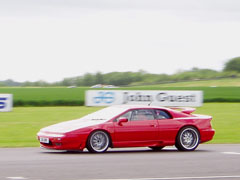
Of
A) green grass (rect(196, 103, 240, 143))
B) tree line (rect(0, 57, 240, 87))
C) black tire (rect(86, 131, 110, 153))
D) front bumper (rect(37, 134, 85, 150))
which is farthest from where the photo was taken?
tree line (rect(0, 57, 240, 87))

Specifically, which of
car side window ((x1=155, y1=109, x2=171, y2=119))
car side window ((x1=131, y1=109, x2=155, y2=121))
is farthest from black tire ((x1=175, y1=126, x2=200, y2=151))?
car side window ((x1=131, y1=109, x2=155, y2=121))

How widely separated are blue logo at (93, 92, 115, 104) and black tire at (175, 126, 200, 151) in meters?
19.2

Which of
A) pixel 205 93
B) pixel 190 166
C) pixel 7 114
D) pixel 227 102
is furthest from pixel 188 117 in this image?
pixel 205 93

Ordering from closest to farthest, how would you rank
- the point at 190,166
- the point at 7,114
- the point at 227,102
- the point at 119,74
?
1. the point at 190,166
2. the point at 7,114
3. the point at 227,102
4. the point at 119,74

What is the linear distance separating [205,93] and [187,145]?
3911cm

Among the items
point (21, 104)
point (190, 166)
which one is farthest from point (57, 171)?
point (21, 104)

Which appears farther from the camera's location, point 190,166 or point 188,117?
point 188,117

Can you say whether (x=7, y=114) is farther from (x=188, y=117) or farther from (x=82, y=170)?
(x=82, y=170)

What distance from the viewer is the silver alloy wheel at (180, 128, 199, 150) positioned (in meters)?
13.6

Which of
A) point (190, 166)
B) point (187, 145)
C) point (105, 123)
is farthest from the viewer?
point (187, 145)

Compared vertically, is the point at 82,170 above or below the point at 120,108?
below

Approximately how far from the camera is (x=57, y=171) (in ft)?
31.0

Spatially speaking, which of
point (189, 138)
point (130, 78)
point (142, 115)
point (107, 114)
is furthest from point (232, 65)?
point (107, 114)

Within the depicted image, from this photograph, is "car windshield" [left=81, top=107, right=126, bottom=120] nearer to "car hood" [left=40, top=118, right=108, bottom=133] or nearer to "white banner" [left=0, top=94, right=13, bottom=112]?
"car hood" [left=40, top=118, right=108, bottom=133]
